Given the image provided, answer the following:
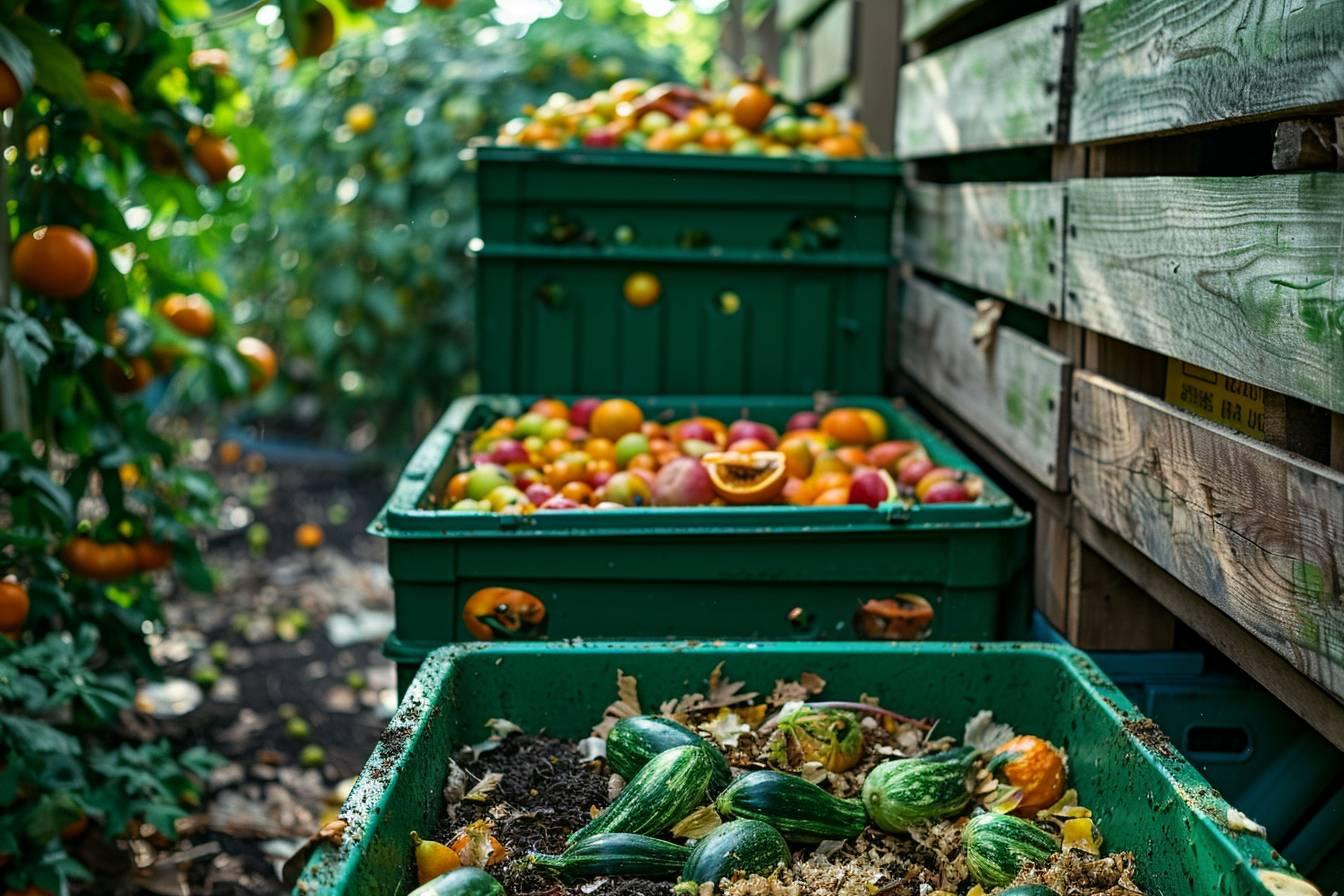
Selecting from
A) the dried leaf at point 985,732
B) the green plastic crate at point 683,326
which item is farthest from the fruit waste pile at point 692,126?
the dried leaf at point 985,732

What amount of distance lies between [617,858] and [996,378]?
1632 millimetres

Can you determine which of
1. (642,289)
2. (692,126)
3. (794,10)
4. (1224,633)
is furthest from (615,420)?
(794,10)

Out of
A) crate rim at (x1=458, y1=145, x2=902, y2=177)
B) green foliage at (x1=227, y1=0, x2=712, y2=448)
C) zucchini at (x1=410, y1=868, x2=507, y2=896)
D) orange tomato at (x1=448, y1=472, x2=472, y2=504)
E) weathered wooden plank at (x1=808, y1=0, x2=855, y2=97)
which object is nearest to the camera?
zucchini at (x1=410, y1=868, x2=507, y2=896)

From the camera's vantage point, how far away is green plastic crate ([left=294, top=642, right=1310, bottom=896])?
1.58m

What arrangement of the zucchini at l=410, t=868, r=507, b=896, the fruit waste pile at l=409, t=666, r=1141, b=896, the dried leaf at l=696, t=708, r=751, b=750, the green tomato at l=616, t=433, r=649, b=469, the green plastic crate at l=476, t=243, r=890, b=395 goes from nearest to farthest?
the zucchini at l=410, t=868, r=507, b=896 < the fruit waste pile at l=409, t=666, r=1141, b=896 < the dried leaf at l=696, t=708, r=751, b=750 < the green tomato at l=616, t=433, r=649, b=469 < the green plastic crate at l=476, t=243, r=890, b=395

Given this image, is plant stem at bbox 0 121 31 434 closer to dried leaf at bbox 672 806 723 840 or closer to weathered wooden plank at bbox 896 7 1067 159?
dried leaf at bbox 672 806 723 840

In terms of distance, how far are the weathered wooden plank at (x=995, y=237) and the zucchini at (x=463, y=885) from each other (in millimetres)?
1523

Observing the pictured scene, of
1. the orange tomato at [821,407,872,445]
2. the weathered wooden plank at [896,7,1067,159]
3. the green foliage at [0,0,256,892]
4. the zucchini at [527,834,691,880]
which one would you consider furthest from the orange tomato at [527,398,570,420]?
the zucchini at [527,834,691,880]

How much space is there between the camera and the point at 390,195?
6176 millimetres

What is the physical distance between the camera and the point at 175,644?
15.2ft

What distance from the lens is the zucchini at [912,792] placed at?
6.07ft

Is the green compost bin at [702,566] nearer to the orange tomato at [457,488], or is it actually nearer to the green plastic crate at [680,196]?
the orange tomato at [457,488]

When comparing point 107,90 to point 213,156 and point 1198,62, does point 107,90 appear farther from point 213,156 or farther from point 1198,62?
point 1198,62

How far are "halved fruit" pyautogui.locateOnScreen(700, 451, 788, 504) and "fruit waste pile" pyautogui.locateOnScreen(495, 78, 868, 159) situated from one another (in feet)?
3.78
